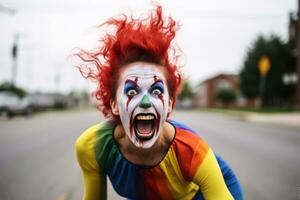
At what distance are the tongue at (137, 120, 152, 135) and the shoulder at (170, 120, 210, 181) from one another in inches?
8.2

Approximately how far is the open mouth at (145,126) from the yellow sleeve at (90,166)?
1.16 feet

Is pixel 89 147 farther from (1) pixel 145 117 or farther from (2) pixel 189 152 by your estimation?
(2) pixel 189 152

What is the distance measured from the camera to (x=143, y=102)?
8.11 feet

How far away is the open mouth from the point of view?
8.11 feet

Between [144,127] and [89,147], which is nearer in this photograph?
[144,127]

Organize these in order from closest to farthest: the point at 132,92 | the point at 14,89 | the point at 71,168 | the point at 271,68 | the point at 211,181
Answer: the point at 211,181 → the point at 132,92 → the point at 71,168 → the point at 271,68 → the point at 14,89

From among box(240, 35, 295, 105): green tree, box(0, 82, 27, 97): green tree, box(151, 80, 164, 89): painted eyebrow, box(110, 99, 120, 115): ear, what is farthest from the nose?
box(0, 82, 27, 97): green tree

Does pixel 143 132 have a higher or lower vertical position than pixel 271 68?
lower

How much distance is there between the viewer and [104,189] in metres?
2.84

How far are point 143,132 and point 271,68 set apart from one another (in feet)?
162

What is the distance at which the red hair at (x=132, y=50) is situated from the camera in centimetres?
257

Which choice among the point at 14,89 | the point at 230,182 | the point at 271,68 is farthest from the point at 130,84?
the point at 14,89

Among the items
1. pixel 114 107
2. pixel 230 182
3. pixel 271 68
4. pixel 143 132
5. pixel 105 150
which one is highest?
pixel 271 68

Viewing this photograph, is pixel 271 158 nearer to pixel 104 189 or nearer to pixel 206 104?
pixel 104 189
